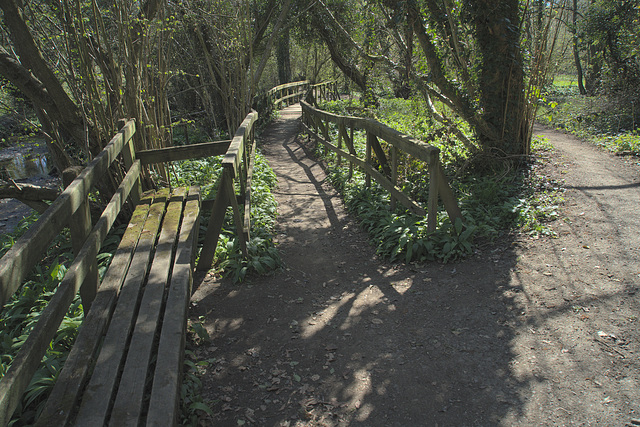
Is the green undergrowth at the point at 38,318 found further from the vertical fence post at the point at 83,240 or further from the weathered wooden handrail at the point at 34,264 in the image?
the weathered wooden handrail at the point at 34,264

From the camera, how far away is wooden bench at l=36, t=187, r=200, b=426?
223 centimetres

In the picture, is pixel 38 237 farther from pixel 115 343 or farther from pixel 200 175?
pixel 200 175

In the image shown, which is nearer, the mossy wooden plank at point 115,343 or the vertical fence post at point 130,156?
the mossy wooden plank at point 115,343

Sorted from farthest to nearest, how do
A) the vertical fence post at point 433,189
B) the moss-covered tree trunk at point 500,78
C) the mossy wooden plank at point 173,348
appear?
the moss-covered tree trunk at point 500,78, the vertical fence post at point 433,189, the mossy wooden plank at point 173,348

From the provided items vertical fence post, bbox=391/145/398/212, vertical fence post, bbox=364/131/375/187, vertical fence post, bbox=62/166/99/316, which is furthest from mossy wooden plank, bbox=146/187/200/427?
vertical fence post, bbox=364/131/375/187

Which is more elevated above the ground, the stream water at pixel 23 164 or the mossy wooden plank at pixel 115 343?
the stream water at pixel 23 164

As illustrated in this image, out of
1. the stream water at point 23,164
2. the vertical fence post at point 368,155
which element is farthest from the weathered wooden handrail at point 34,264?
the stream water at point 23,164

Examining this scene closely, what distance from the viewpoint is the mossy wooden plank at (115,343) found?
223 centimetres

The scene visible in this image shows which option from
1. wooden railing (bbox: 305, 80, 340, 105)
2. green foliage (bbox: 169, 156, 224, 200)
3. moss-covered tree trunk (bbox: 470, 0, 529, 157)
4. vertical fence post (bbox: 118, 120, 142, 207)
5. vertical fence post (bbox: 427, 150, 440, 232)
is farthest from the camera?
wooden railing (bbox: 305, 80, 340, 105)

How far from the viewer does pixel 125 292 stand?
128 inches

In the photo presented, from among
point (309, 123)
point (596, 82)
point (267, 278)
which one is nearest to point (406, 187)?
point (267, 278)

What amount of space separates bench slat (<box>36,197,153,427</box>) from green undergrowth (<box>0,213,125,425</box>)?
0.46 meters

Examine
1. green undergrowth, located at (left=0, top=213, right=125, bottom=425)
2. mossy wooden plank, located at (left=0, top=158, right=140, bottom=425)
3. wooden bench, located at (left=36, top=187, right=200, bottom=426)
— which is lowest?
green undergrowth, located at (left=0, top=213, right=125, bottom=425)

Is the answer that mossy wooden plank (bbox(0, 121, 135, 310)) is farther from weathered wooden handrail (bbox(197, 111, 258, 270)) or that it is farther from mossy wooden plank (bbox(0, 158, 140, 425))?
weathered wooden handrail (bbox(197, 111, 258, 270))
